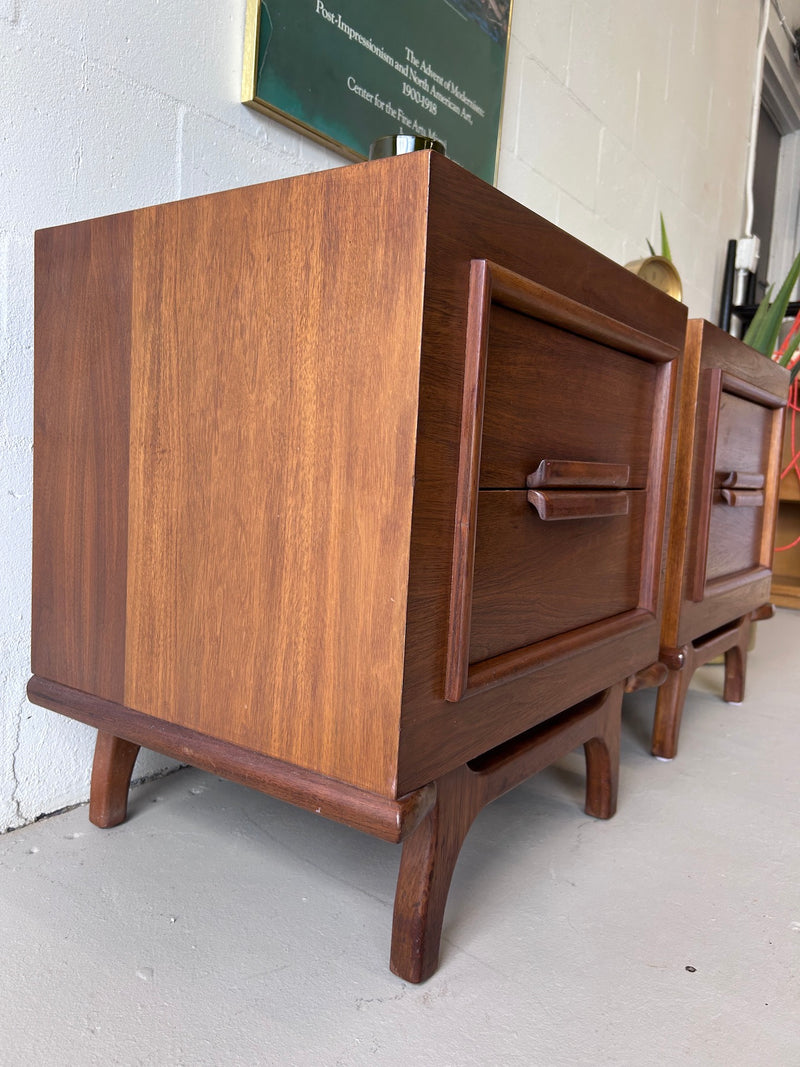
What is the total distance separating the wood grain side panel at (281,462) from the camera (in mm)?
577

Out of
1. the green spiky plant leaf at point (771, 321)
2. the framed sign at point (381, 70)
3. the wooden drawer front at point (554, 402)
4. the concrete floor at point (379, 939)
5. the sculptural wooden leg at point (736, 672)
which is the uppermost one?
the framed sign at point (381, 70)

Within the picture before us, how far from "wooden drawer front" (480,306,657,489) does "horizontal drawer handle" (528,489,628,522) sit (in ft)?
0.09

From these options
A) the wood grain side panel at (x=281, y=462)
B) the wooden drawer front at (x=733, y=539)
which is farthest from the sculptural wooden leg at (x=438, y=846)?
the wooden drawer front at (x=733, y=539)

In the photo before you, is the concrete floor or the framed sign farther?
the framed sign

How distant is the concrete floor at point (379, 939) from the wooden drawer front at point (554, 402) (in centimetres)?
41

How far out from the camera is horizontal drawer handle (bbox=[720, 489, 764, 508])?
1.25 m

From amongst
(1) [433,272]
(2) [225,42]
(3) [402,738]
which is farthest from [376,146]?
(3) [402,738]

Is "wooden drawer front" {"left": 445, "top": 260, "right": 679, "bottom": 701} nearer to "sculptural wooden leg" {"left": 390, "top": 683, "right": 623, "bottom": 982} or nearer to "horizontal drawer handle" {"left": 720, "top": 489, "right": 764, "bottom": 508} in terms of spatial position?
"sculptural wooden leg" {"left": 390, "top": 683, "right": 623, "bottom": 982}

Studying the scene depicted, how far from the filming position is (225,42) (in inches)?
40.9

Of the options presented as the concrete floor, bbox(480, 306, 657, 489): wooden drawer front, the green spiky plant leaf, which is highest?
the green spiky plant leaf

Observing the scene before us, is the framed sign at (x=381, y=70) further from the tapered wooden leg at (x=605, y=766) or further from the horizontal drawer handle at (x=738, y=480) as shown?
the tapered wooden leg at (x=605, y=766)

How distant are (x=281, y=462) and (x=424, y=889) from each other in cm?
36

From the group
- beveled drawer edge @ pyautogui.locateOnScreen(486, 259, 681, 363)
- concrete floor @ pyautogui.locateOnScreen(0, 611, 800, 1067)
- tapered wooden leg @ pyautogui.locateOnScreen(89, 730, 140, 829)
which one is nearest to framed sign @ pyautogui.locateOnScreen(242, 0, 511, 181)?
beveled drawer edge @ pyautogui.locateOnScreen(486, 259, 681, 363)

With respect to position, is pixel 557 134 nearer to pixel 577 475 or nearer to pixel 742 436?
pixel 742 436
